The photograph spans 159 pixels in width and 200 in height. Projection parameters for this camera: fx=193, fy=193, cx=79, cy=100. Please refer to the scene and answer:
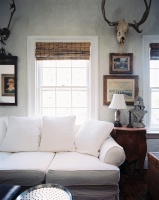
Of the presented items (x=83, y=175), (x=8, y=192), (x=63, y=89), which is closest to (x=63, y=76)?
(x=63, y=89)

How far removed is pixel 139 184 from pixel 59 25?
9.61 feet

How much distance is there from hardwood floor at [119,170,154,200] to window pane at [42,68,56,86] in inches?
79.7

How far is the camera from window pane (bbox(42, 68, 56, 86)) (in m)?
3.52

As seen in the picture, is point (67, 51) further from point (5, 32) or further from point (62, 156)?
point (62, 156)

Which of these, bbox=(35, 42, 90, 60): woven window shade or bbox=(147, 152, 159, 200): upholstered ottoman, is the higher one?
bbox=(35, 42, 90, 60): woven window shade

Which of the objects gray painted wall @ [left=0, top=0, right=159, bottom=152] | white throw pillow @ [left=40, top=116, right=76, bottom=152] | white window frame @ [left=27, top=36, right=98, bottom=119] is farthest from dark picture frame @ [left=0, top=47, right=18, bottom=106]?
white throw pillow @ [left=40, top=116, right=76, bottom=152]

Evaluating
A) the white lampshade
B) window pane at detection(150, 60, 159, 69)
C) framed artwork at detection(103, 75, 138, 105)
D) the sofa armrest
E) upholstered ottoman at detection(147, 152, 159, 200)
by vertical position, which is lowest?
upholstered ottoman at detection(147, 152, 159, 200)

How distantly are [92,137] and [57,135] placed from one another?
0.51 m

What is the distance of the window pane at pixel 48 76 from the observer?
3520 millimetres

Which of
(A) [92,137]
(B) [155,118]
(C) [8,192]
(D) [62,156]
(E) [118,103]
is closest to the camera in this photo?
(C) [8,192]

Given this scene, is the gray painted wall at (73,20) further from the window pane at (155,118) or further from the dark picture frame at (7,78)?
the window pane at (155,118)

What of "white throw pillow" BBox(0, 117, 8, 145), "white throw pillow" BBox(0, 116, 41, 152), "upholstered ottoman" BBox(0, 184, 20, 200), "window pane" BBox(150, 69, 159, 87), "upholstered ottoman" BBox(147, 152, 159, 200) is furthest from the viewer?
"window pane" BBox(150, 69, 159, 87)

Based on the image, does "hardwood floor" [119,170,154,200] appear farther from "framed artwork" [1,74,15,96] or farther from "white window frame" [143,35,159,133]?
"framed artwork" [1,74,15,96]

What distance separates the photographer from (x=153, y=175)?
232 cm
